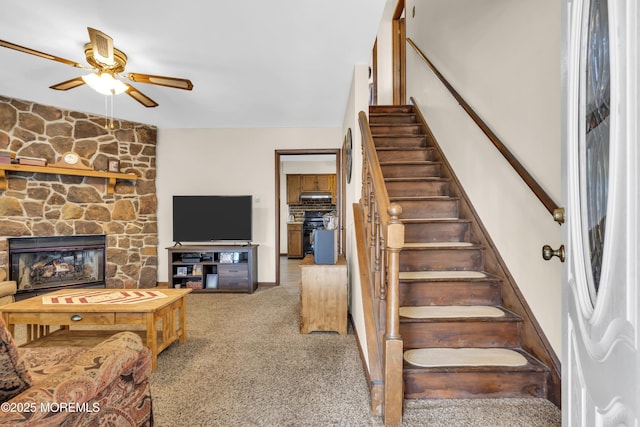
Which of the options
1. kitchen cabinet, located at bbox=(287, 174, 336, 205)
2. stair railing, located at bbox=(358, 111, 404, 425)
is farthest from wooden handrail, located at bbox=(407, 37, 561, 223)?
kitchen cabinet, located at bbox=(287, 174, 336, 205)

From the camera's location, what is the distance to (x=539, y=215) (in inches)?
68.1

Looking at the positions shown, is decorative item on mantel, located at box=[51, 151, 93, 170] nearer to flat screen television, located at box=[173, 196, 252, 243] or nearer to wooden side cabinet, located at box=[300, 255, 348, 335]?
flat screen television, located at box=[173, 196, 252, 243]

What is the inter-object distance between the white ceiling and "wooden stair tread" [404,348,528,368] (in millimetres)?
2163

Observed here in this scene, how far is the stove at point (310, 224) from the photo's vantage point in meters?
8.16

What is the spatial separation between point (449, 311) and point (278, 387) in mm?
1140

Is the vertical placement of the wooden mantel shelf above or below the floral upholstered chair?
above

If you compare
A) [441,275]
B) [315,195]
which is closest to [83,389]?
[441,275]

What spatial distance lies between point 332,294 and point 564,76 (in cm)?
231

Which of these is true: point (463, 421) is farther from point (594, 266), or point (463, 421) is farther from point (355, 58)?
point (355, 58)

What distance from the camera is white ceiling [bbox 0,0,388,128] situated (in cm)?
208

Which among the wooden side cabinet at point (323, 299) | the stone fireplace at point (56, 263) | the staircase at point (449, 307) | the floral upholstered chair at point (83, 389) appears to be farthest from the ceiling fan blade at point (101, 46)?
the stone fireplace at point (56, 263)

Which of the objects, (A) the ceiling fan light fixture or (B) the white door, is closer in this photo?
(B) the white door

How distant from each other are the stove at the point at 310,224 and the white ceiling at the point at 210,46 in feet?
14.9

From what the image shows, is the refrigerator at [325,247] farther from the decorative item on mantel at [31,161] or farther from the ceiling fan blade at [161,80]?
the decorative item on mantel at [31,161]
